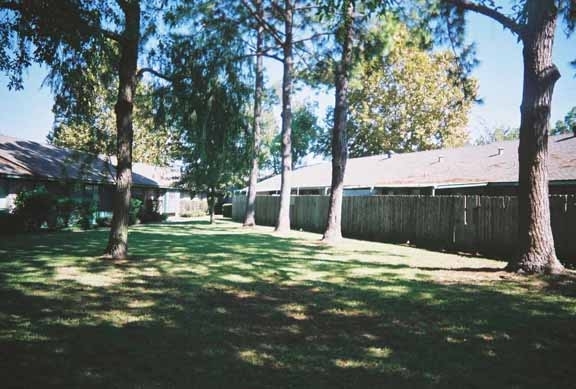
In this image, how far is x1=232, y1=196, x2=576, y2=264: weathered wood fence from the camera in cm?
1090

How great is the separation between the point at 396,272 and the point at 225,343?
566cm

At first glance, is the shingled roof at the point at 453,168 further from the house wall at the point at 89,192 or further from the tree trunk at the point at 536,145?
the house wall at the point at 89,192

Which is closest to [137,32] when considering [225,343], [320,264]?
[320,264]

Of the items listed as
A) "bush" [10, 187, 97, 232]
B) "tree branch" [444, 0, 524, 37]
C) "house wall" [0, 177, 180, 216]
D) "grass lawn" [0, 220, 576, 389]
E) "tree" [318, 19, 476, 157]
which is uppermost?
"tree" [318, 19, 476, 157]

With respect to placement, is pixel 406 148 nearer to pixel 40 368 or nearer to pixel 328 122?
pixel 328 122

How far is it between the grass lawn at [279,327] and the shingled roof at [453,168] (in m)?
10.9

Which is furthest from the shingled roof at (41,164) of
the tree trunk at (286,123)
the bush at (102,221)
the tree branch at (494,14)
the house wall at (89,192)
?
the tree branch at (494,14)

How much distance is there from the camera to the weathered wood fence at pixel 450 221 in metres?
10.9

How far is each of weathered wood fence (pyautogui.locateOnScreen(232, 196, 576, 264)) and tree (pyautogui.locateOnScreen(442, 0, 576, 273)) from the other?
331 centimetres

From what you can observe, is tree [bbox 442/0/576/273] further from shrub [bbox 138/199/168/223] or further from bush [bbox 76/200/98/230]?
shrub [bbox 138/199/168/223]

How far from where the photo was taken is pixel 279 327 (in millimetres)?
4816

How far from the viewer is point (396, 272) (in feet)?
28.8

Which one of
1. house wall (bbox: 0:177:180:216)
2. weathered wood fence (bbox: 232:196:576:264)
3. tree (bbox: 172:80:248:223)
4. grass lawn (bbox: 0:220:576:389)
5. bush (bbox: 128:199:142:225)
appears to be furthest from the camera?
bush (bbox: 128:199:142:225)

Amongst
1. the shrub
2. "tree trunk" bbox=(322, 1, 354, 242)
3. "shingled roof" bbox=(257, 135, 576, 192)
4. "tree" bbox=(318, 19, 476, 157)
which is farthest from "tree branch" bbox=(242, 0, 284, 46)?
"tree" bbox=(318, 19, 476, 157)
